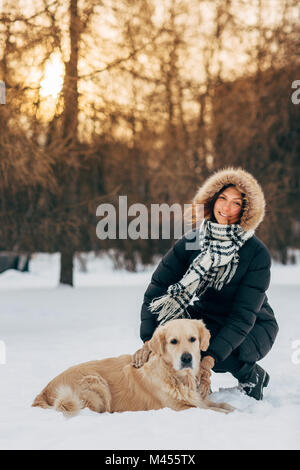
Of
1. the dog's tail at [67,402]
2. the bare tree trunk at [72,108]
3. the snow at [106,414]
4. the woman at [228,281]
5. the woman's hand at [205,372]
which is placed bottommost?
the snow at [106,414]

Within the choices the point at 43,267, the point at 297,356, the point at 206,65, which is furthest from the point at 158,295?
the point at 43,267

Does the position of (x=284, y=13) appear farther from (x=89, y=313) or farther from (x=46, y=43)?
(x=89, y=313)

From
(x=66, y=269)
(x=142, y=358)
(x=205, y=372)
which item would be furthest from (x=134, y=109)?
(x=205, y=372)

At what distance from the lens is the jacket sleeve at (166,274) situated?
3846 mm

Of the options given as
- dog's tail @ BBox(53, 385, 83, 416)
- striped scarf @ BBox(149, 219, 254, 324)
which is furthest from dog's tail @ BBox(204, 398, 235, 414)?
dog's tail @ BBox(53, 385, 83, 416)

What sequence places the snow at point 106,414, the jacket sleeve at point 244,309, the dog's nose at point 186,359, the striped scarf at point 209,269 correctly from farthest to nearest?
the striped scarf at point 209,269, the jacket sleeve at point 244,309, the dog's nose at point 186,359, the snow at point 106,414

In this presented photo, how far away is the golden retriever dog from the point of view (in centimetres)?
335

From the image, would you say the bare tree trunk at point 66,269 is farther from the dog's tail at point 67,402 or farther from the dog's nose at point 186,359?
the dog's nose at point 186,359

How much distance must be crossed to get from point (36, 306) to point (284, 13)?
331 inches

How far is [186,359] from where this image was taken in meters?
3.32

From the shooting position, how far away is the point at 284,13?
12438 millimetres

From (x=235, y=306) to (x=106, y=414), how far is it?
1084 mm

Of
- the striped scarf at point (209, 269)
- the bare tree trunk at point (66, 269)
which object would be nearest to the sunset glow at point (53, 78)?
the bare tree trunk at point (66, 269)
